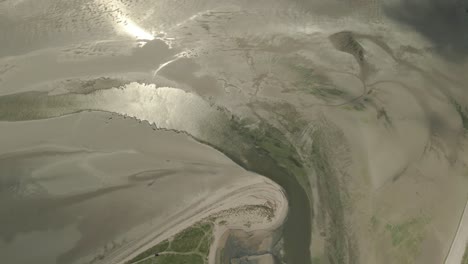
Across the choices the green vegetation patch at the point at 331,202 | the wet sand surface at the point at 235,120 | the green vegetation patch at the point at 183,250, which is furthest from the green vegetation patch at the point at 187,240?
the green vegetation patch at the point at 331,202

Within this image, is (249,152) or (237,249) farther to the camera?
(249,152)

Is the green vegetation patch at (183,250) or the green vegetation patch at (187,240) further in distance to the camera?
the green vegetation patch at (187,240)

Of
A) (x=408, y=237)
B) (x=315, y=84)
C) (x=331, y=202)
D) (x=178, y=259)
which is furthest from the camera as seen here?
(x=315, y=84)

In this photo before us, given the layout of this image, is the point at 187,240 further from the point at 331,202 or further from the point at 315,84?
the point at 315,84

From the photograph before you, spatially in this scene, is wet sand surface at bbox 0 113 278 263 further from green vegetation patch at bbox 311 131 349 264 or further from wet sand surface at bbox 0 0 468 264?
green vegetation patch at bbox 311 131 349 264

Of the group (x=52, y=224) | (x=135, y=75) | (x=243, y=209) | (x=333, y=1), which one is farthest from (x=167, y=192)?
(x=333, y=1)

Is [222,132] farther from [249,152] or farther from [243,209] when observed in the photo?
[243,209]

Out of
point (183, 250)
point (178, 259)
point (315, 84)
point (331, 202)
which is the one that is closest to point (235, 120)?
point (315, 84)

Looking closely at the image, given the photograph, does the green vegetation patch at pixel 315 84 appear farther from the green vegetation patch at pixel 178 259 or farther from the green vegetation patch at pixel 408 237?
the green vegetation patch at pixel 178 259
